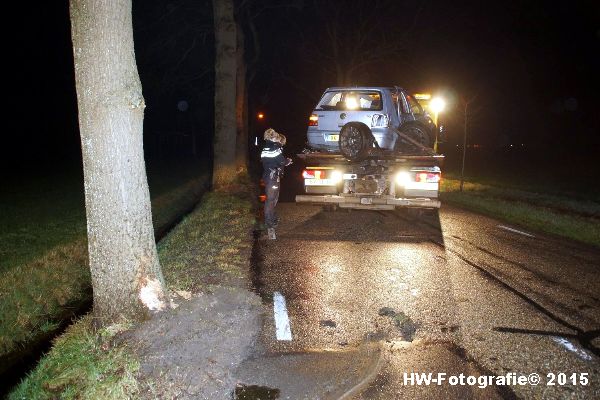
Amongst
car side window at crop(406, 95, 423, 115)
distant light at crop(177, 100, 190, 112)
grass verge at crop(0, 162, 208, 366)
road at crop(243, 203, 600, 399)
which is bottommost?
grass verge at crop(0, 162, 208, 366)

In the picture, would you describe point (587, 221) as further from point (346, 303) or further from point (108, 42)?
point (108, 42)

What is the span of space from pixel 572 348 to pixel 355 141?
6.25 m

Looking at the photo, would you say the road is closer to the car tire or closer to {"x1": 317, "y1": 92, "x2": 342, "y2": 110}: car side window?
the car tire

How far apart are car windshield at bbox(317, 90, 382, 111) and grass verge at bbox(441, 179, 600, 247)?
433cm

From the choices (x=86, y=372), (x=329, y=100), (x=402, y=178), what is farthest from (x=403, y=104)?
(x=86, y=372)

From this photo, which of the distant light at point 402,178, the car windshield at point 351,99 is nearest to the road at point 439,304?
the distant light at point 402,178

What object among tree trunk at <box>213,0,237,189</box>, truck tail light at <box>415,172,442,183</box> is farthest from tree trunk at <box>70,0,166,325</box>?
tree trunk at <box>213,0,237,189</box>

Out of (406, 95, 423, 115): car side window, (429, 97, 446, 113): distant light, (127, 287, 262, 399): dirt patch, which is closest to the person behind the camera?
(127, 287, 262, 399): dirt patch

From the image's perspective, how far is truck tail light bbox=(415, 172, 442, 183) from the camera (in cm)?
1017

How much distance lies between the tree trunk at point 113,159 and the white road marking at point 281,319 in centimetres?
128

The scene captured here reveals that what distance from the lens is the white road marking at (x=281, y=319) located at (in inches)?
203

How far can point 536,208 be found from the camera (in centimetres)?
1383

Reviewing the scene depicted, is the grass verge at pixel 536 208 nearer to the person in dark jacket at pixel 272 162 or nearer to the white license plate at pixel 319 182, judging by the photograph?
the white license plate at pixel 319 182

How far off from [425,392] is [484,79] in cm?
4170
